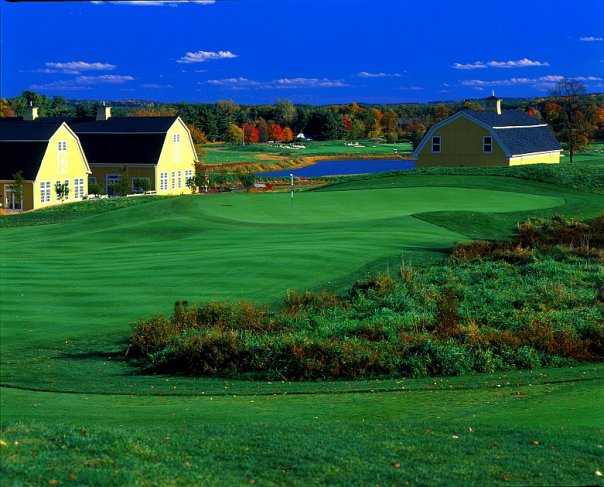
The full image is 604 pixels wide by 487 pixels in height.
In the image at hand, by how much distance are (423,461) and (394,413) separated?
3025 mm

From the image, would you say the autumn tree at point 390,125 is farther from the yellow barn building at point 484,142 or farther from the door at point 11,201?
the door at point 11,201

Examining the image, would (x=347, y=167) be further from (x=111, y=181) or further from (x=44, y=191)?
(x=44, y=191)

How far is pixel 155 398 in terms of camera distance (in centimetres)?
1274

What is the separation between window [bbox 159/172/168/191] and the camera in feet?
211

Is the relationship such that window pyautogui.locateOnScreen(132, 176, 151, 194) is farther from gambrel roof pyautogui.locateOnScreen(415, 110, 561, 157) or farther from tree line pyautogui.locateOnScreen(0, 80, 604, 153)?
tree line pyautogui.locateOnScreen(0, 80, 604, 153)

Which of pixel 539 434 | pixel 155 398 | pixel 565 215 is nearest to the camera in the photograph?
pixel 539 434

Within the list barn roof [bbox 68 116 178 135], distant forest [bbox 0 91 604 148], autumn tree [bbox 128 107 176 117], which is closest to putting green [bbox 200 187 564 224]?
barn roof [bbox 68 116 178 135]

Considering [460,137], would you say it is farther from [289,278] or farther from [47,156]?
[289,278]

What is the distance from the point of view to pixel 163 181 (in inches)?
2554

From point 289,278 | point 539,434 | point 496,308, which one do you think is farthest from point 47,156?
point 539,434

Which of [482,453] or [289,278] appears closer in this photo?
[482,453]

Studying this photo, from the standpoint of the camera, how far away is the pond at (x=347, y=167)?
89.5m

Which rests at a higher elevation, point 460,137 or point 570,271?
point 460,137

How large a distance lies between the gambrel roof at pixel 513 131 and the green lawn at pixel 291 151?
1718 inches
